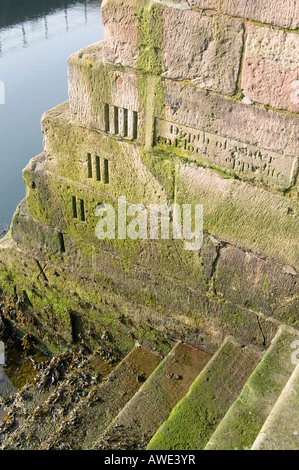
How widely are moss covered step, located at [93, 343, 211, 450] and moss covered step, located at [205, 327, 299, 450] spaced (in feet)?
1.56

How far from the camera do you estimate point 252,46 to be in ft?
7.37

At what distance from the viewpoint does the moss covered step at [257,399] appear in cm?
222

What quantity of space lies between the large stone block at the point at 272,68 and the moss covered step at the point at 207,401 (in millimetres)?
1335

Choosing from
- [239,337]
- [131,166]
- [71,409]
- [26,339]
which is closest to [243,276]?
[239,337]

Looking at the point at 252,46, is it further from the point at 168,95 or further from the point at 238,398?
the point at 238,398

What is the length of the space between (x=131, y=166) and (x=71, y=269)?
98 cm

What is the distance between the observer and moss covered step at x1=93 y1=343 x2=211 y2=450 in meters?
2.54

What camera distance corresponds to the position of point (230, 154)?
2.54 m

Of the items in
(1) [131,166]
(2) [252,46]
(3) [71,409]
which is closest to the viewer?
(2) [252,46]

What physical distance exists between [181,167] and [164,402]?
1.24 m

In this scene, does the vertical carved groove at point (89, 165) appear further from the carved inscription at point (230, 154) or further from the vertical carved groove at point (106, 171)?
the carved inscription at point (230, 154)

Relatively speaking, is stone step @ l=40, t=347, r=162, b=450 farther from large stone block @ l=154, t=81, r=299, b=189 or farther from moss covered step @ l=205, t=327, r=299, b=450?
large stone block @ l=154, t=81, r=299, b=189

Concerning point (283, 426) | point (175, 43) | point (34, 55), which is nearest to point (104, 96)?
point (175, 43)

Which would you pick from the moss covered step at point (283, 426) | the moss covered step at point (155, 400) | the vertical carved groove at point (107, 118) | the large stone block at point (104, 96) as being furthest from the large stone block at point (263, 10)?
the moss covered step at point (155, 400)
